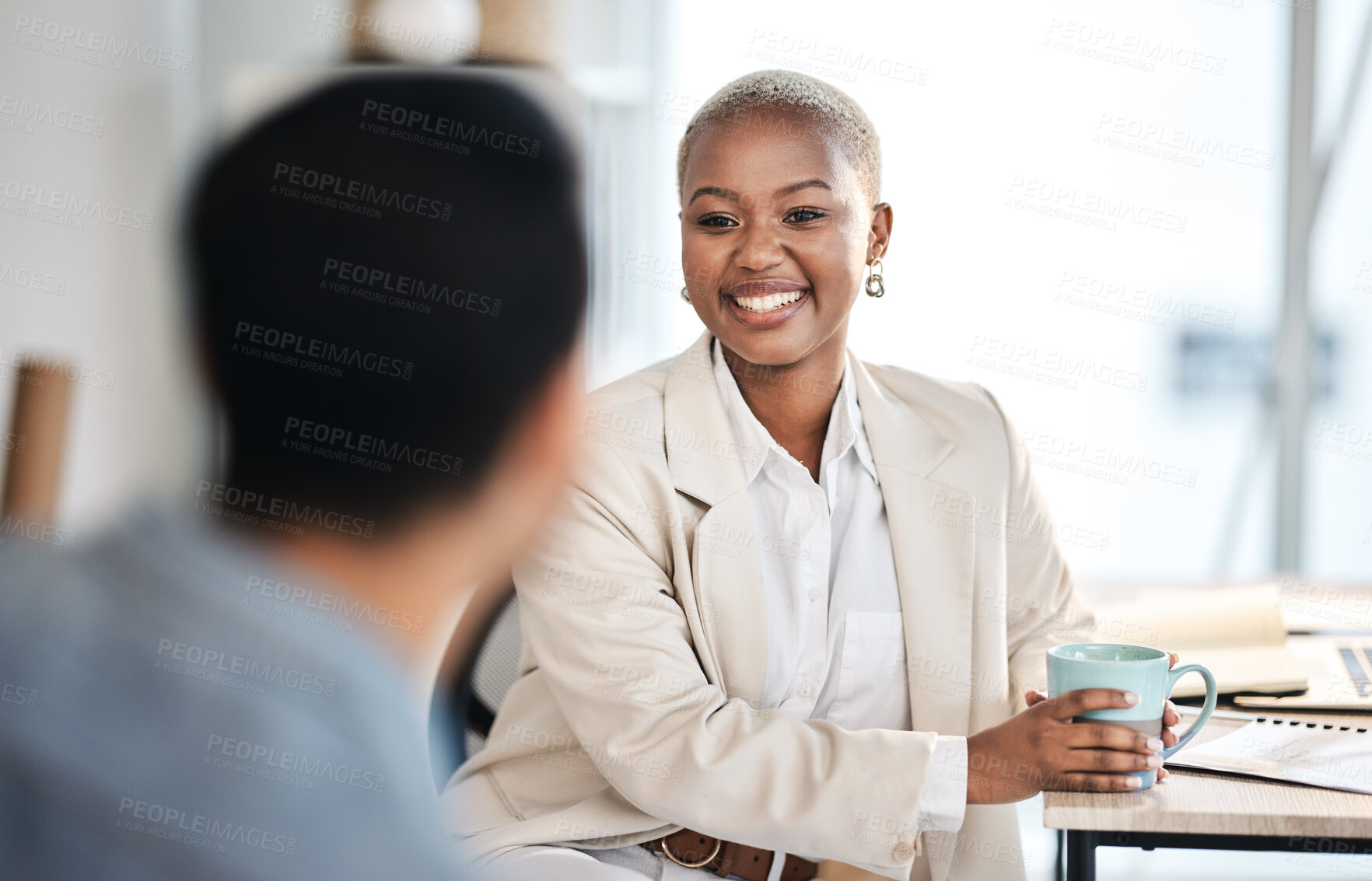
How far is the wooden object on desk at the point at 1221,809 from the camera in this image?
38.5 inches

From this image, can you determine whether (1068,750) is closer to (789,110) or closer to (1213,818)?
(1213,818)

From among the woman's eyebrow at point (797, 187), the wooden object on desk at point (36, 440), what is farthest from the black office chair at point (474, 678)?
the wooden object on desk at point (36, 440)

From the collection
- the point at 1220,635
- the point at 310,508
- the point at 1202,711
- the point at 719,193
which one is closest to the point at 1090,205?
the point at 1220,635

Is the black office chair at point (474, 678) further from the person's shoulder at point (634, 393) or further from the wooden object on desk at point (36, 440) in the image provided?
the wooden object on desk at point (36, 440)

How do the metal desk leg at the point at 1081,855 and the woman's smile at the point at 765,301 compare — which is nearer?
the metal desk leg at the point at 1081,855

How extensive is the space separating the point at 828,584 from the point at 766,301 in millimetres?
365

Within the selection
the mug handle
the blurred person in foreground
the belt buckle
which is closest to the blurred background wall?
the belt buckle

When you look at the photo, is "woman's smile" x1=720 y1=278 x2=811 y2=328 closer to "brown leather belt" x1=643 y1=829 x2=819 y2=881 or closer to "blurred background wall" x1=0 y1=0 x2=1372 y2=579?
"brown leather belt" x1=643 y1=829 x2=819 y2=881

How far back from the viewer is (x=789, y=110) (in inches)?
57.0

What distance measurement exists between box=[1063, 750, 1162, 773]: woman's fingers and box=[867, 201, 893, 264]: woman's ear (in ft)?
2.52

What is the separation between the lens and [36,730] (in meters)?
0.44

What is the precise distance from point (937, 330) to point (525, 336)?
339 centimetres

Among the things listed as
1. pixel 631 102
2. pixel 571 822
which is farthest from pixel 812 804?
pixel 631 102

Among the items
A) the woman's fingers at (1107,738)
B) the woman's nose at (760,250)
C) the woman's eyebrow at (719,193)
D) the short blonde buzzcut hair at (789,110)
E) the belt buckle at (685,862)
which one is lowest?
the belt buckle at (685,862)
